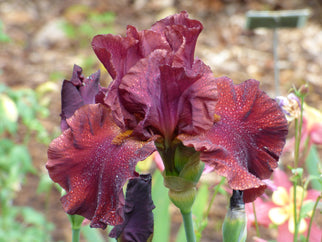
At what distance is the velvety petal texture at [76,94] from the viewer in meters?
0.59

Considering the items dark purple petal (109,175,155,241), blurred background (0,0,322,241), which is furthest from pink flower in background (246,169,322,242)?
blurred background (0,0,322,241)

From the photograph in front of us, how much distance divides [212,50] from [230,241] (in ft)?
9.56

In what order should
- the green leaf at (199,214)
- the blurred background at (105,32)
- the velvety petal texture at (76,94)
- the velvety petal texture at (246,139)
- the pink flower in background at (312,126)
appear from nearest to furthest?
the velvety petal texture at (246,139) < the velvety petal texture at (76,94) < the green leaf at (199,214) < the pink flower in background at (312,126) < the blurred background at (105,32)

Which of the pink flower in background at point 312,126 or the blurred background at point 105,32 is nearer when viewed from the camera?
the pink flower in background at point 312,126

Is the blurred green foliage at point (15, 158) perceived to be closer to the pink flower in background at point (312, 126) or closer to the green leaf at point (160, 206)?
the green leaf at point (160, 206)

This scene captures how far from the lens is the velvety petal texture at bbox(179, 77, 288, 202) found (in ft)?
1.49

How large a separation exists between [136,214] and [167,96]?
0.50ft

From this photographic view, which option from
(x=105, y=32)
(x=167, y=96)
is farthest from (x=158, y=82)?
(x=105, y=32)

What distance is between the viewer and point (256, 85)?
1.68 feet

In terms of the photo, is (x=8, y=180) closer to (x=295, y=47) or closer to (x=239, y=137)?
(x=239, y=137)

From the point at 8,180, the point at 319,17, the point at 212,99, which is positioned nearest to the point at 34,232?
the point at 8,180

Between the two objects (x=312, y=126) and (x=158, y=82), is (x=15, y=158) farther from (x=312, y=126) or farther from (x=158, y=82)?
A: (x=158, y=82)

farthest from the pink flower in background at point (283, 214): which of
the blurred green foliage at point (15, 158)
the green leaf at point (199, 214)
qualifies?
the blurred green foliage at point (15, 158)

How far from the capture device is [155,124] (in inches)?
19.8
